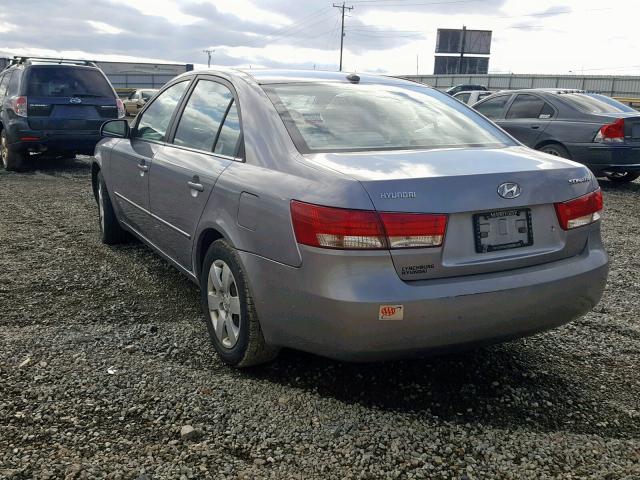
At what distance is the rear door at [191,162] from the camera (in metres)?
3.47

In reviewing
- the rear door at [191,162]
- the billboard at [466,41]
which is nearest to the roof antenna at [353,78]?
the rear door at [191,162]

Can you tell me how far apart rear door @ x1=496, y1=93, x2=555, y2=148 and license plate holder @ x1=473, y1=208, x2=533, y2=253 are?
756 centimetres

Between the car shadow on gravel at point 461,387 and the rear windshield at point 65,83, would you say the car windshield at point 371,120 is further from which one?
the rear windshield at point 65,83

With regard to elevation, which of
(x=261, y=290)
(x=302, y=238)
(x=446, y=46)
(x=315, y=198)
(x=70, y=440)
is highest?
(x=446, y=46)

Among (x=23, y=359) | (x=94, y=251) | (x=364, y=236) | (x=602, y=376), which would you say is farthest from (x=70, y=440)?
(x=94, y=251)

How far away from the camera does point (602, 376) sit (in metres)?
3.30

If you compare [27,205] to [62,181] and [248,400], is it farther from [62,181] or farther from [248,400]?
[248,400]

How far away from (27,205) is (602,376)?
7013 mm

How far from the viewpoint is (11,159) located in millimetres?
10656

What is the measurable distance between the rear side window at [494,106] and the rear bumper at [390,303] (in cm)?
846

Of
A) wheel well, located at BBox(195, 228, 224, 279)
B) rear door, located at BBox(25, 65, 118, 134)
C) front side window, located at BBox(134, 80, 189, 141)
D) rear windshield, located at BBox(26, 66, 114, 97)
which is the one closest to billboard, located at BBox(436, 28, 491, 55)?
rear windshield, located at BBox(26, 66, 114, 97)

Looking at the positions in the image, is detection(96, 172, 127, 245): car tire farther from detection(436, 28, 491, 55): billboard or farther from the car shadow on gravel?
detection(436, 28, 491, 55): billboard

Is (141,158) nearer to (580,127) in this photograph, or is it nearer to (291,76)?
(291,76)

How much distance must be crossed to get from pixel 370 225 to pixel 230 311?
1.07 metres
